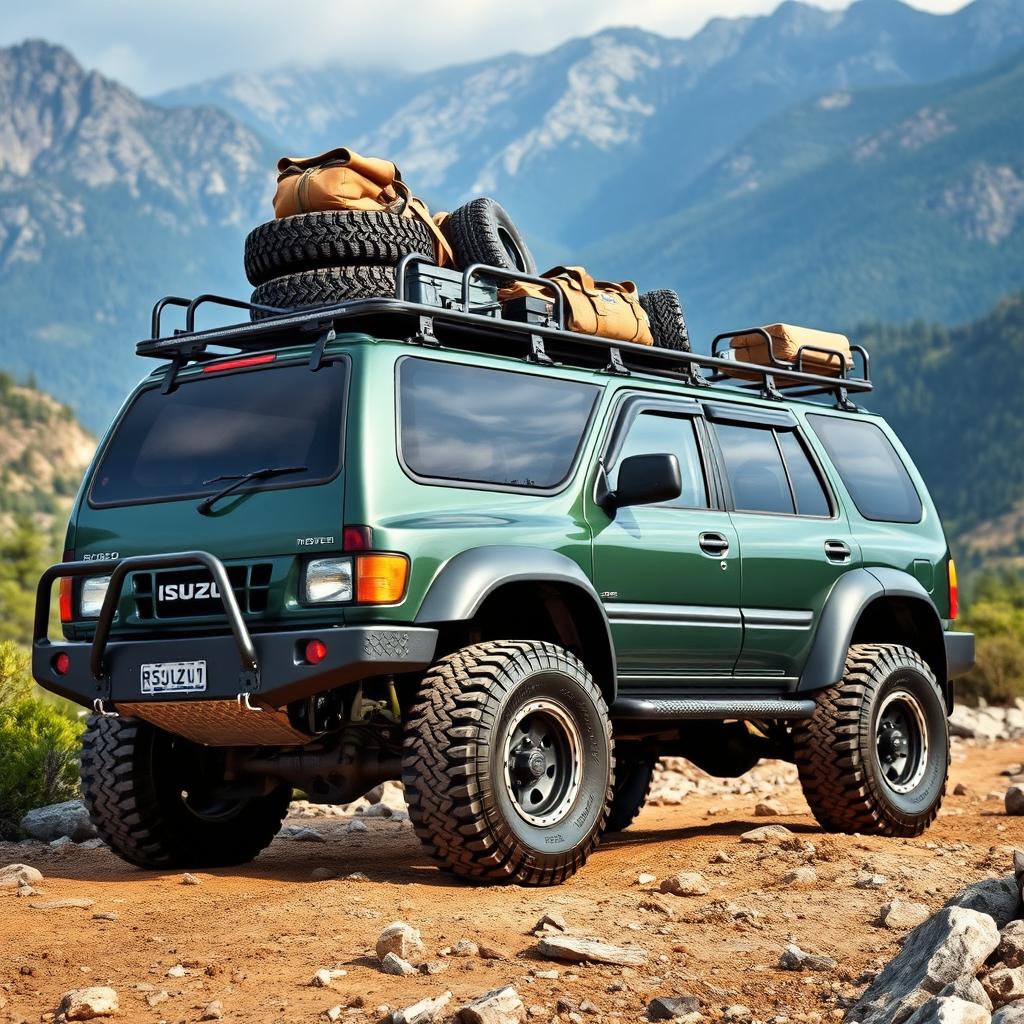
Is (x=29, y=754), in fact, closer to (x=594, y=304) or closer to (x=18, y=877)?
(x=18, y=877)

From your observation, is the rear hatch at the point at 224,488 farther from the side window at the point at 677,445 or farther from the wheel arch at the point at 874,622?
the wheel arch at the point at 874,622

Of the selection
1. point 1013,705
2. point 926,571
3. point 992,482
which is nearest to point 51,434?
point 992,482

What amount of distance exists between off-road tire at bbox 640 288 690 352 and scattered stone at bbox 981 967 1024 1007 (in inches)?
182

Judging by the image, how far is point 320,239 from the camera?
25.3ft

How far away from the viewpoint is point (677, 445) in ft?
25.8

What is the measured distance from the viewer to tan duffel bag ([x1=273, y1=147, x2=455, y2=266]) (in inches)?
308

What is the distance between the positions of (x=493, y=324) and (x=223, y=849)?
2746 mm

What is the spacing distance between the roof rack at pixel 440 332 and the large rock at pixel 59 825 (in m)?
2.93

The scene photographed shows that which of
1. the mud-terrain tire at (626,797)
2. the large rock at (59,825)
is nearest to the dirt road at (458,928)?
the large rock at (59,825)

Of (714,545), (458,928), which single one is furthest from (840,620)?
(458,928)

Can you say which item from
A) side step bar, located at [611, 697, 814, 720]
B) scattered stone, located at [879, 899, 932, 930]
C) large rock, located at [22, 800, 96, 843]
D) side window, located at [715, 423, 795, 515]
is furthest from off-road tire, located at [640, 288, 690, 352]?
large rock, located at [22, 800, 96, 843]

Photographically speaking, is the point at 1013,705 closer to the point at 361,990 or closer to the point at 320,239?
the point at 320,239

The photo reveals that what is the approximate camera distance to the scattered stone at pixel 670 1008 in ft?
15.6

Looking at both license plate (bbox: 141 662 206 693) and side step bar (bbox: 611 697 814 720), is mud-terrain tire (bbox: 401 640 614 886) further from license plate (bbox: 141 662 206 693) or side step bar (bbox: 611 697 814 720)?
license plate (bbox: 141 662 206 693)
